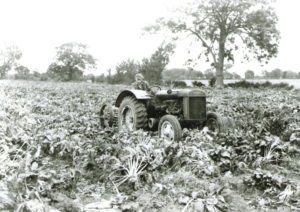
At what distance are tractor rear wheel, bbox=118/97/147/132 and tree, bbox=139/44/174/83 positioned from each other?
22163mm

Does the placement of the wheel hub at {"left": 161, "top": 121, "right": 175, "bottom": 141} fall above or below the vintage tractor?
below

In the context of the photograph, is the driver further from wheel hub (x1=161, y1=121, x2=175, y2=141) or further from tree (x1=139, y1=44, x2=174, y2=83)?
tree (x1=139, y1=44, x2=174, y2=83)

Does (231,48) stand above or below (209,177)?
above

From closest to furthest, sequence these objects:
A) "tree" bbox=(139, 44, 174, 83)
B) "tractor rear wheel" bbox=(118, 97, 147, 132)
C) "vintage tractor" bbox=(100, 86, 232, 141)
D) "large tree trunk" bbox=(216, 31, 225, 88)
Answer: "vintage tractor" bbox=(100, 86, 232, 141) < "tractor rear wheel" bbox=(118, 97, 147, 132) < "tree" bbox=(139, 44, 174, 83) < "large tree trunk" bbox=(216, 31, 225, 88)

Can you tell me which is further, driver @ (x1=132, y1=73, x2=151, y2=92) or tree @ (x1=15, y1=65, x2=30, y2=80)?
tree @ (x1=15, y1=65, x2=30, y2=80)

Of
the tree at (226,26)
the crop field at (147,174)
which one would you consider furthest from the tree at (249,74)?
the crop field at (147,174)

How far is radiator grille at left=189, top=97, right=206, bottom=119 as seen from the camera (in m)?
7.74

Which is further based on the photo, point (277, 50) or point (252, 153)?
point (277, 50)

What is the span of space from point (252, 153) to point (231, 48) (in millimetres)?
29959

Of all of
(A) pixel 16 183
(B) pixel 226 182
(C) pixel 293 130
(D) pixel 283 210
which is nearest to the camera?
(A) pixel 16 183

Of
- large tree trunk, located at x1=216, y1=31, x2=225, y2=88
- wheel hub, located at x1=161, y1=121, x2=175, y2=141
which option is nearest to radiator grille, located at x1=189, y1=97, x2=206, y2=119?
wheel hub, located at x1=161, y1=121, x2=175, y2=141

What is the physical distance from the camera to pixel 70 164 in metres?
5.89

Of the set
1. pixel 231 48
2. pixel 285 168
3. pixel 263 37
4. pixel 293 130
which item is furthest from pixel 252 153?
pixel 231 48

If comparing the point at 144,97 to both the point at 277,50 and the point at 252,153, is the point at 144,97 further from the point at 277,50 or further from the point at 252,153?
the point at 277,50
